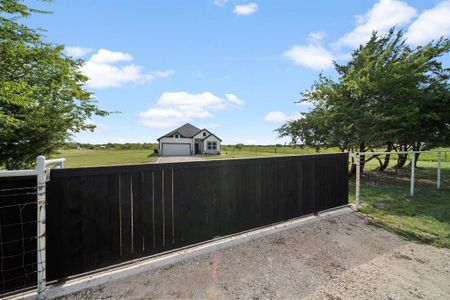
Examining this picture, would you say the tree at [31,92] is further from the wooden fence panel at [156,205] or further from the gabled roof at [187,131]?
the gabled roof at [187,131]

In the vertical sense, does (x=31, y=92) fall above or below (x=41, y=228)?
above

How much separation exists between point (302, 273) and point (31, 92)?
19.7ft

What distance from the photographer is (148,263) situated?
271 cm

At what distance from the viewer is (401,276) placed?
8.72ft

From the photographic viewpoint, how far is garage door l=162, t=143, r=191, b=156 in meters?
32.4

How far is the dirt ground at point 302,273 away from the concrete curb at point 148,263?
0.07 meters

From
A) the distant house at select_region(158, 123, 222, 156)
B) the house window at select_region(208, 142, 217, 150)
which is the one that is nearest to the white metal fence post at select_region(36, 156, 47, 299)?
the distant house at select_region(158, 123, 222, 156)

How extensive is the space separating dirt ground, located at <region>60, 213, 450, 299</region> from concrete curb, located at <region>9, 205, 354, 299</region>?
2.9 inches

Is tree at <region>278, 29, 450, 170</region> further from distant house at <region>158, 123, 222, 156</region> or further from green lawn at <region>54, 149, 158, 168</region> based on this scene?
distant house at <region>158, 123, 222, 156</region>

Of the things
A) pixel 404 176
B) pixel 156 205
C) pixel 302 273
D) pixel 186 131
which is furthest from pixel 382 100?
pixel 186 131

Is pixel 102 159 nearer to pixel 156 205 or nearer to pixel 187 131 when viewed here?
pixel 187 131

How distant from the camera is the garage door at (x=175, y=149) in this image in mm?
32375

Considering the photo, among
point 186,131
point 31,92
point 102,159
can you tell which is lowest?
point 102,159

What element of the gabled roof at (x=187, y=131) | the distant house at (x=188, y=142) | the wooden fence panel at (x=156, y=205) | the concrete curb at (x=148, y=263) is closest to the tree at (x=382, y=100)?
the wooden fence panel at (x=156, y=205)
